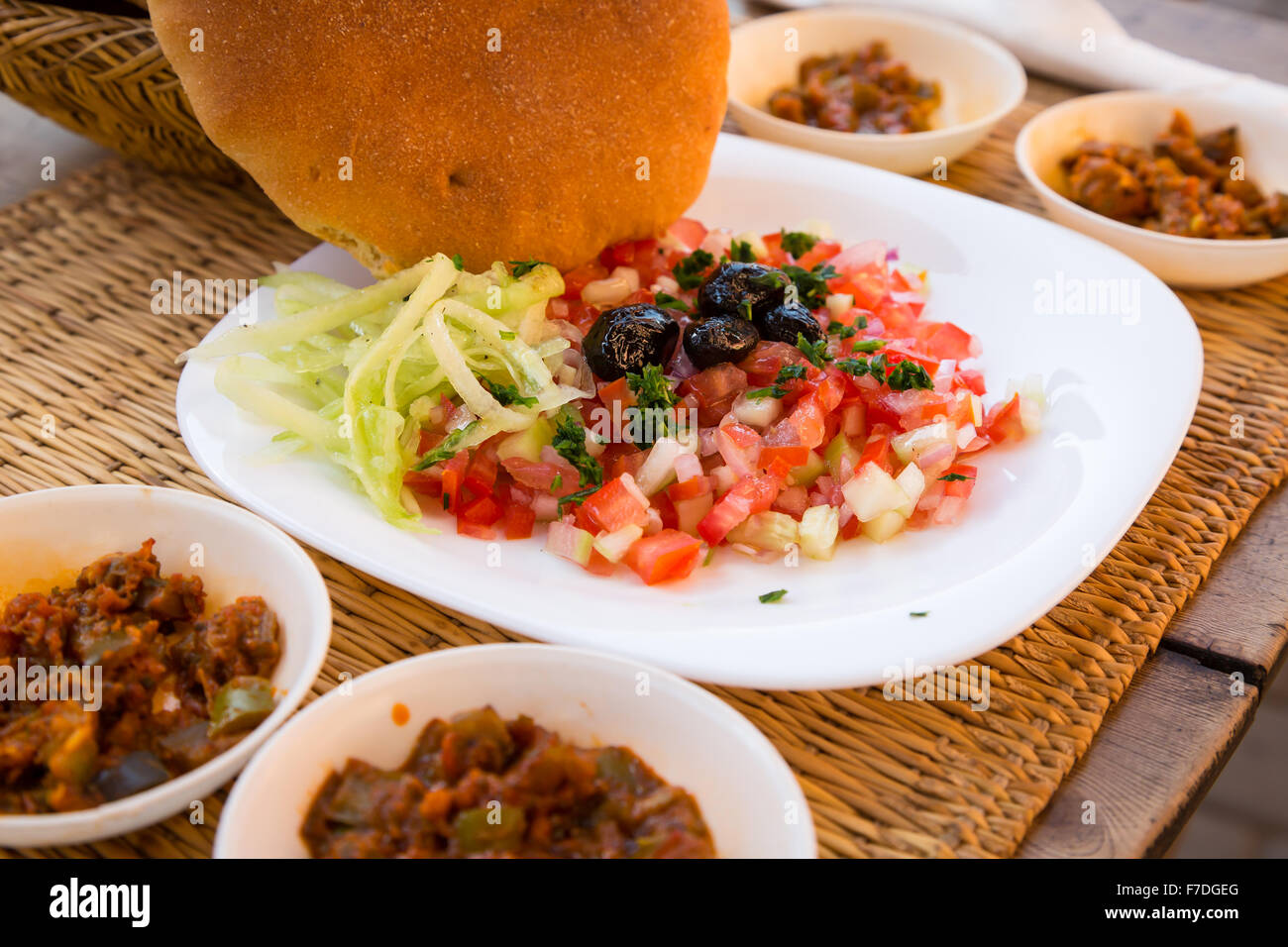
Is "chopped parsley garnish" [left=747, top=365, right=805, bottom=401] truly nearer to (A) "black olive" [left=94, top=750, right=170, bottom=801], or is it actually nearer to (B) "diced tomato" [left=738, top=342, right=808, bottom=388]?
(B) "diced tomato" [left=738, top=342, right=808, bottom=388]

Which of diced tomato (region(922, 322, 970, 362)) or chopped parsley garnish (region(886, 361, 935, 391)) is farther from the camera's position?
diced tomato (region(922, 322, 970, 362))

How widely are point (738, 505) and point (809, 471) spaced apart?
0.76 feet

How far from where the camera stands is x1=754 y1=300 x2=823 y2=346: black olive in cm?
250

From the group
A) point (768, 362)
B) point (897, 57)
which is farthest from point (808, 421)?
point (897, 57)

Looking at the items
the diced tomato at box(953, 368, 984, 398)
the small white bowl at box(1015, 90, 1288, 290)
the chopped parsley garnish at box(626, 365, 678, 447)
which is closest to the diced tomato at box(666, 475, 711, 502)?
the chopped parsley garnish at box(626, 365, 678, 447)

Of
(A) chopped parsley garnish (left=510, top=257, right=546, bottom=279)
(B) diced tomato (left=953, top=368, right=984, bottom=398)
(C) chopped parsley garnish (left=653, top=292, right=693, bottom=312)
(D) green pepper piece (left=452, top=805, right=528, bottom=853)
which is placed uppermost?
(A) chopped parsley garnish (left=510, top=257, right=546, bottom=279)

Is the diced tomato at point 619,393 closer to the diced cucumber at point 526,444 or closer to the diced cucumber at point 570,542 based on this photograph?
the diced cucumber at point 526,444

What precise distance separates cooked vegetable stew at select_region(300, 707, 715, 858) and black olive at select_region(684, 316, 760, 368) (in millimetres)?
1003

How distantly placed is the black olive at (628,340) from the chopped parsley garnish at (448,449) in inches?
12.1

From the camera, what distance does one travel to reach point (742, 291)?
2506 mm

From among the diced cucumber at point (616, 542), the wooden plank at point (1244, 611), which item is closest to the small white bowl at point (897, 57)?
the wooden plank at point (1244, 611)

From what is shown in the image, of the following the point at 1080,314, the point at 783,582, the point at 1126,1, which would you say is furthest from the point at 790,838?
the point at 1126,1

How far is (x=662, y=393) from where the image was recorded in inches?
92.0

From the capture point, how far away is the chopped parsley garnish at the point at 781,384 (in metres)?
2.35
